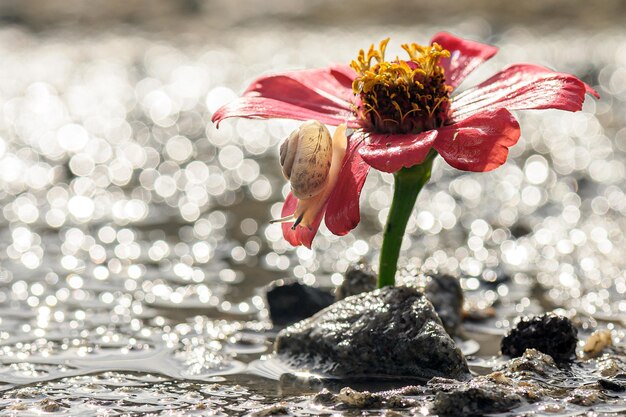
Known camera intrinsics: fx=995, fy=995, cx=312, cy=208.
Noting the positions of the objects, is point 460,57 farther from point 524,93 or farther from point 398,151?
point 398,151

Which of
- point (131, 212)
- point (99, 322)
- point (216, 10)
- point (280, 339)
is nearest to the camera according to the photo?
point (280, 339)

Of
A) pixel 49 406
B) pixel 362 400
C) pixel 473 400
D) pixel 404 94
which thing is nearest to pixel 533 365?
pixel 473 400

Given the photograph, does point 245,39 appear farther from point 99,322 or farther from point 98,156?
point 99,322

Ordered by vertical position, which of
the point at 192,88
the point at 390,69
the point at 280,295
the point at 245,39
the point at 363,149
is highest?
the point at 245,39

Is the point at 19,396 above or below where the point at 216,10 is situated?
below

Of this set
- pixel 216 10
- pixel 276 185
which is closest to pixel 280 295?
pixel 276 185

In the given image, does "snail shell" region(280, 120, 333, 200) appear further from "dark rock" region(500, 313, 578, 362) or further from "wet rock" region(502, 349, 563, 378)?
"dark rock" region(500, 313, 578, 362)

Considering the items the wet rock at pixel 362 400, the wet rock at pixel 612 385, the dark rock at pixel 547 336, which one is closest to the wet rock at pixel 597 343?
the dark rock at pixel 547 336

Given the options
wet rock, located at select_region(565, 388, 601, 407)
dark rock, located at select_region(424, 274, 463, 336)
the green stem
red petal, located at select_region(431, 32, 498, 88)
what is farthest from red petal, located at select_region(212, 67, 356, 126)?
wet rock, located at select_region(565, 388, 601, 407)
